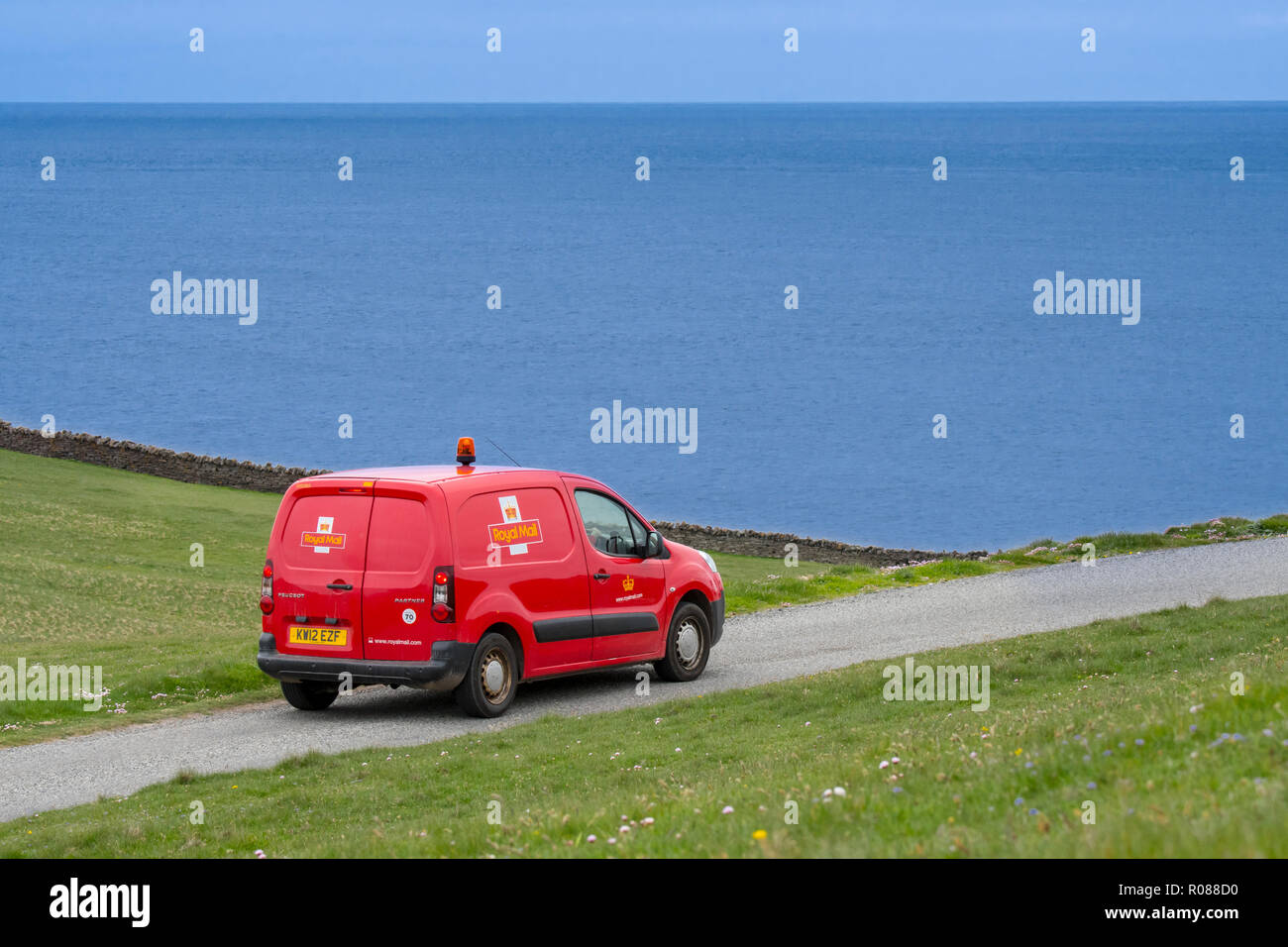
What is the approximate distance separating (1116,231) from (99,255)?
134357 millimetres

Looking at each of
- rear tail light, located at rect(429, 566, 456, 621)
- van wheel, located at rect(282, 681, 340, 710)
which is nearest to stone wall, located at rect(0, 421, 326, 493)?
van wheel, located at rect(282, 681, 340, 710)

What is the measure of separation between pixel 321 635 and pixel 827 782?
6.98 meters

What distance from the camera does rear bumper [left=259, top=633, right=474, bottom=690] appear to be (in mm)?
13359

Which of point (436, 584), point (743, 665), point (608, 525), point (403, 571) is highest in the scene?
point (608, 525)

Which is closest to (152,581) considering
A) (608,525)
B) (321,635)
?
(608,525)

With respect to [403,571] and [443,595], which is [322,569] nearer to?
[403,571]

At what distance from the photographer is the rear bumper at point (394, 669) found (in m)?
13.4

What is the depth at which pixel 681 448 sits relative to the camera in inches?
3248

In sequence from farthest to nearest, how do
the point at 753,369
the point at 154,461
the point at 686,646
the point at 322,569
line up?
1. the point at 753,369
2. the point at 154,461
3. the point at 686,646
4. the point at 322,569

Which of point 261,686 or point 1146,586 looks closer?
point 261,686

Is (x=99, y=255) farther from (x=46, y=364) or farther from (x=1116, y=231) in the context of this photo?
(x=1116, y=231)

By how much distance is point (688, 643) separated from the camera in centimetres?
1639

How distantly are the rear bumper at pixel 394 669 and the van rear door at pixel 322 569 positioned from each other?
0.10 meters

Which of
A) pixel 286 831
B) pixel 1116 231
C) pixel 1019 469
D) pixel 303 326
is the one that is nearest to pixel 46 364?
pixel 303 326
